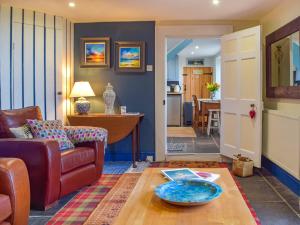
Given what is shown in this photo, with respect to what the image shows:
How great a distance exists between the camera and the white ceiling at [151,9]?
3762 millimetres

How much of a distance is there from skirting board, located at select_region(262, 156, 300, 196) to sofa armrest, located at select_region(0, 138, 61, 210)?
2.20 m

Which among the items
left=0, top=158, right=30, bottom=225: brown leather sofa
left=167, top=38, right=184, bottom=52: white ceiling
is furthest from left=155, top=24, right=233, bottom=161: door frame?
left=0, top=158, right=30, bottom=225: brown leather sofa

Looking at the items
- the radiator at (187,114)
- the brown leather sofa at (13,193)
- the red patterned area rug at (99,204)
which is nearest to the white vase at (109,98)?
the red patterned area rug at (99,204)

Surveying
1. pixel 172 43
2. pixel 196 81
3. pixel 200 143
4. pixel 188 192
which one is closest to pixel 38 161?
pixel 188 192

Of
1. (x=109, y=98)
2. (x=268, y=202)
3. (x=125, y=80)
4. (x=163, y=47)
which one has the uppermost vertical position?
(x=163, y=47)

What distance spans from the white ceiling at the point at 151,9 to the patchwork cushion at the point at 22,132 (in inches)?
58.4

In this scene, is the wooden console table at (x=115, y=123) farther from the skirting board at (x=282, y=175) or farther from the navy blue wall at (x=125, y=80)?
the skirting board at (x=282, y=175)

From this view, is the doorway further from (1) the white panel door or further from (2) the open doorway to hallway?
(2) the open doorway to hallway

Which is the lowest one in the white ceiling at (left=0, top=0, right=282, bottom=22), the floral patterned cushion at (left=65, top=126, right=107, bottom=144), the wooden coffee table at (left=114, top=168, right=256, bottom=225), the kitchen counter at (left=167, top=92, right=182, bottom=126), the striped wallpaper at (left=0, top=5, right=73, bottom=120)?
the wooden coffee table at (left=114, top=168, right=256, bottom=225)

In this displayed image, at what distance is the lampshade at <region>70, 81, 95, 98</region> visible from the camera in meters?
4.48

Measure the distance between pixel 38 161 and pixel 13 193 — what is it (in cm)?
71

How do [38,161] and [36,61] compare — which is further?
[36,61]

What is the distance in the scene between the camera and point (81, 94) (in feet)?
14.7

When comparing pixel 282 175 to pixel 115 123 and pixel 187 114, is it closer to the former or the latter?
pixel 115 123
